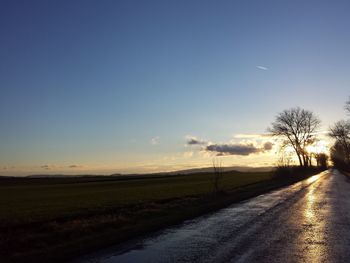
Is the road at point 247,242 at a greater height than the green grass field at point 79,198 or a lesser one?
lesser

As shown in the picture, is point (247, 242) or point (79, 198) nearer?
point (247, 242)

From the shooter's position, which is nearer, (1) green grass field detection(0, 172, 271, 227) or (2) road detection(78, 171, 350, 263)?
(2) road detection(78, 171, 350, 263)

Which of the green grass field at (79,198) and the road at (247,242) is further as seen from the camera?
the green grass field at (79,198)

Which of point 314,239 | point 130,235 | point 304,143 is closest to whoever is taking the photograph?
point 314,239

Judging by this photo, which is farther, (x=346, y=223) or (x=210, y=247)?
(x=346, y=223)

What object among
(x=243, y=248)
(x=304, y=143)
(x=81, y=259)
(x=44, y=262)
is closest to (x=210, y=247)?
(x=243, y=248)

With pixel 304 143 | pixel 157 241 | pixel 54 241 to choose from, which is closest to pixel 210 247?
pixel 157 241

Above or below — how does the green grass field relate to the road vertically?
above

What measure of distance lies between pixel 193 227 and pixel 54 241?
446 centimetres

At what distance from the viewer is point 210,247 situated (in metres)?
10.4

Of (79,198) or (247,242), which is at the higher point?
(79,198)

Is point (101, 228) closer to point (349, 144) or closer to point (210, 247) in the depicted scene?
point (210, 247)

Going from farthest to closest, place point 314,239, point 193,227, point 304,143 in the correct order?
point 304,143 → point 193,227 → point 314,239

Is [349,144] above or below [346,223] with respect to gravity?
above
